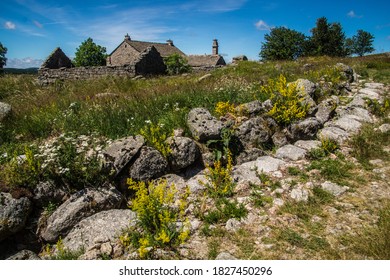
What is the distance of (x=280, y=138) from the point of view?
6.52 m

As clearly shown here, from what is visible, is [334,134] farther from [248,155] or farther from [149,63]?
[149,63]

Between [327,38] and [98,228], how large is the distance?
4785cm

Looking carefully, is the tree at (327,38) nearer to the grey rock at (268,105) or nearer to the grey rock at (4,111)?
the grey rock at (268,105)

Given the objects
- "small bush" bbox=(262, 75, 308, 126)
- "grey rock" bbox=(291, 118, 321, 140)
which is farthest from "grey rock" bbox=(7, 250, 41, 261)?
"grey rock" bbox=(291, 118, 321, 140)

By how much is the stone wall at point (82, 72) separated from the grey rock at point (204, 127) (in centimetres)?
1494

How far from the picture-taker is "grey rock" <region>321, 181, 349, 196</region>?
4543mm

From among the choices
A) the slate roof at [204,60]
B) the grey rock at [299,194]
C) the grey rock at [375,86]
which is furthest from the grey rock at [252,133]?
the slate roof at [204,60]

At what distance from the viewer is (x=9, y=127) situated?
22.0 feet

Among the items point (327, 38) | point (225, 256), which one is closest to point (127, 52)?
point (327, 38)

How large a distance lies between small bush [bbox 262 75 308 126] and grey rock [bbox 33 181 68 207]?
5.09 metres

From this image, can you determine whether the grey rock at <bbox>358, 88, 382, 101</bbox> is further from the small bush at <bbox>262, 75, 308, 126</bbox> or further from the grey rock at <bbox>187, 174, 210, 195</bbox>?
the grey rock at <bbox>187, 174, 210, 195</bbox>

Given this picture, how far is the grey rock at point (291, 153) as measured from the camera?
577 centimetres

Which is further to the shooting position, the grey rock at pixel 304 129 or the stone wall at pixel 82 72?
the stone wall at pixel 82 72

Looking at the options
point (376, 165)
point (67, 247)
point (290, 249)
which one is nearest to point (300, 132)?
point (376, 165)
